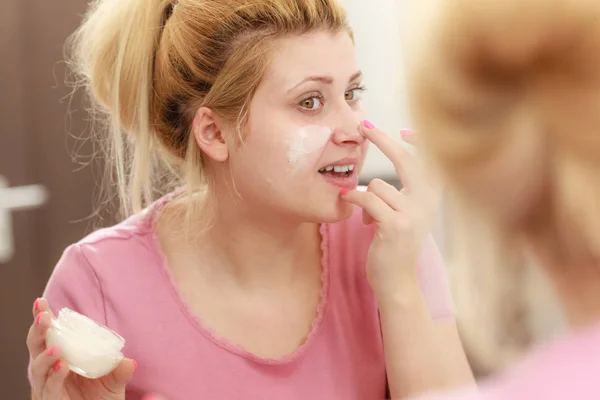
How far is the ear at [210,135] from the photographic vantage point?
100 centimetres

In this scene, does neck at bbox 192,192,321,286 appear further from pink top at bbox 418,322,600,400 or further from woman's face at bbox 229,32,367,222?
pink top at bbox 418,322,600,400

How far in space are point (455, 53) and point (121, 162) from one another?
0.71 meters

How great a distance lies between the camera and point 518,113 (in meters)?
0.50

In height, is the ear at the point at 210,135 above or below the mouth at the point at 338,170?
above

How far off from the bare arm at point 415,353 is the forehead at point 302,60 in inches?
11.7

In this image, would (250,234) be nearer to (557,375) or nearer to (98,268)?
(98,268)

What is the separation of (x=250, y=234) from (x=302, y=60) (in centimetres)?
25

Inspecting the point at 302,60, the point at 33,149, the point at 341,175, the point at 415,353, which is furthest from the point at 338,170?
the point at 33,149

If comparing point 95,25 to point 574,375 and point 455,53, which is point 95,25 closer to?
point 455,53

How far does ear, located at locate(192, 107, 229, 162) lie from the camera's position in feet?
3.29

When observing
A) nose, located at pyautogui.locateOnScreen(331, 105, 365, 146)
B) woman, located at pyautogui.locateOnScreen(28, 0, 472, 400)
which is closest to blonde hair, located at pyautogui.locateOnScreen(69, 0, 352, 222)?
woman, located at pyautogui.locateOnScreen(28, 0, 472, 400)

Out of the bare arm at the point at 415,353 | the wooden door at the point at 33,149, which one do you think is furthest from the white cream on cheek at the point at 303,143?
the wooden door at the point at 33,149

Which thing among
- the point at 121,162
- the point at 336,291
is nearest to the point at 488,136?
the point at 336,291

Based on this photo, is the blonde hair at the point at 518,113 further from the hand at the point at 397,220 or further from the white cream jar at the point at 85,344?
the white cream jar at the point at 85,344
